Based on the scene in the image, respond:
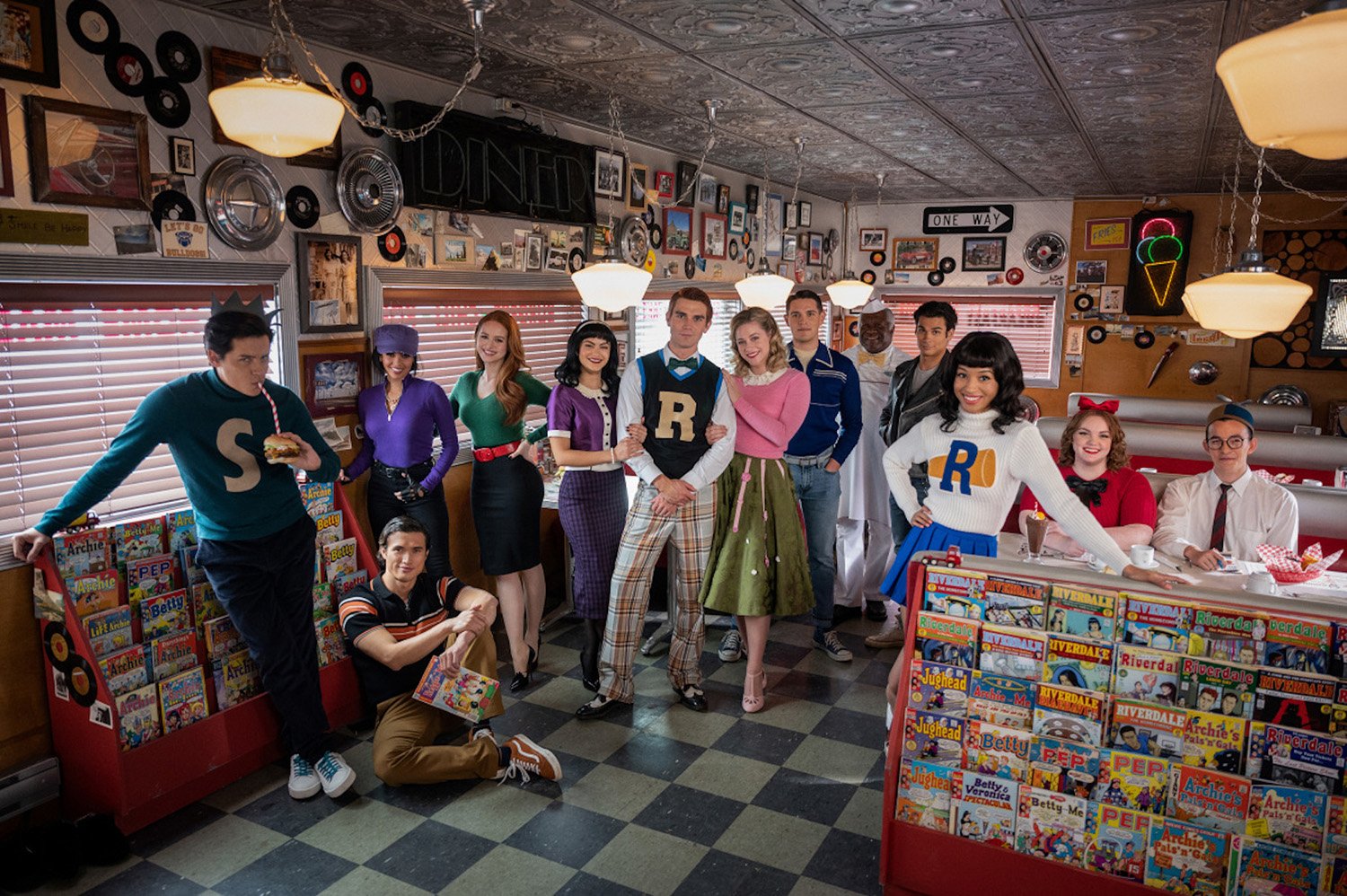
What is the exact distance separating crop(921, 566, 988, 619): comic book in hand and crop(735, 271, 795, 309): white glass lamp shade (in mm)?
3593

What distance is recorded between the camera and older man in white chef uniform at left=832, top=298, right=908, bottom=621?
5.16 m

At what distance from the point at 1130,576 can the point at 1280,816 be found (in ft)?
2.05

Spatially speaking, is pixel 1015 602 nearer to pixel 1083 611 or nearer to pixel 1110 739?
pixel 1083 611

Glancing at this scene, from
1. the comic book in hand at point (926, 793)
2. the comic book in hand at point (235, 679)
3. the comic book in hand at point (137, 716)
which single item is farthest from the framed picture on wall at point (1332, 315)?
the comic book in hand at point (137, 716)

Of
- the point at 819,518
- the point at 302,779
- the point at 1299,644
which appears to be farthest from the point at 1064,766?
the point at 302,779

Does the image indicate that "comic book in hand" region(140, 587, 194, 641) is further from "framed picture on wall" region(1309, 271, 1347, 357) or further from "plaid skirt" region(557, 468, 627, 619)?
"framed picture on wall" region(1309, 271, 1347, 357)

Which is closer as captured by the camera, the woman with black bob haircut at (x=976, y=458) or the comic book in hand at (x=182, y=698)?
the woman with black bob haircut at (x=976, y=458)

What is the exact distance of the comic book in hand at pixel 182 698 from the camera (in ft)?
10.3

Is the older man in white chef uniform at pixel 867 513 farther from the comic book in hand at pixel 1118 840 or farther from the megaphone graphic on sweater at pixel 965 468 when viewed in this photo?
the comic book in hand at pixel 1118 840

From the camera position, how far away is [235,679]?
3.38 metres

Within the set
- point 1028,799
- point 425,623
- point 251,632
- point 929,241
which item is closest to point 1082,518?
point 1028,799

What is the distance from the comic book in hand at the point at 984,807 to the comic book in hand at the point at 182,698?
2.57 meters

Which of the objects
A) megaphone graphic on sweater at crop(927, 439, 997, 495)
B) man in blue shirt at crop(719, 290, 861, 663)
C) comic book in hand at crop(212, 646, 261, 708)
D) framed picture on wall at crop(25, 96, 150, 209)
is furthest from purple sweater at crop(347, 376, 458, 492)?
megaphone graphic on sweater at crop(927, 439, 997, 495)

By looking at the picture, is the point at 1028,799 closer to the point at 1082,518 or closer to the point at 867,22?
the point at 1082,518
